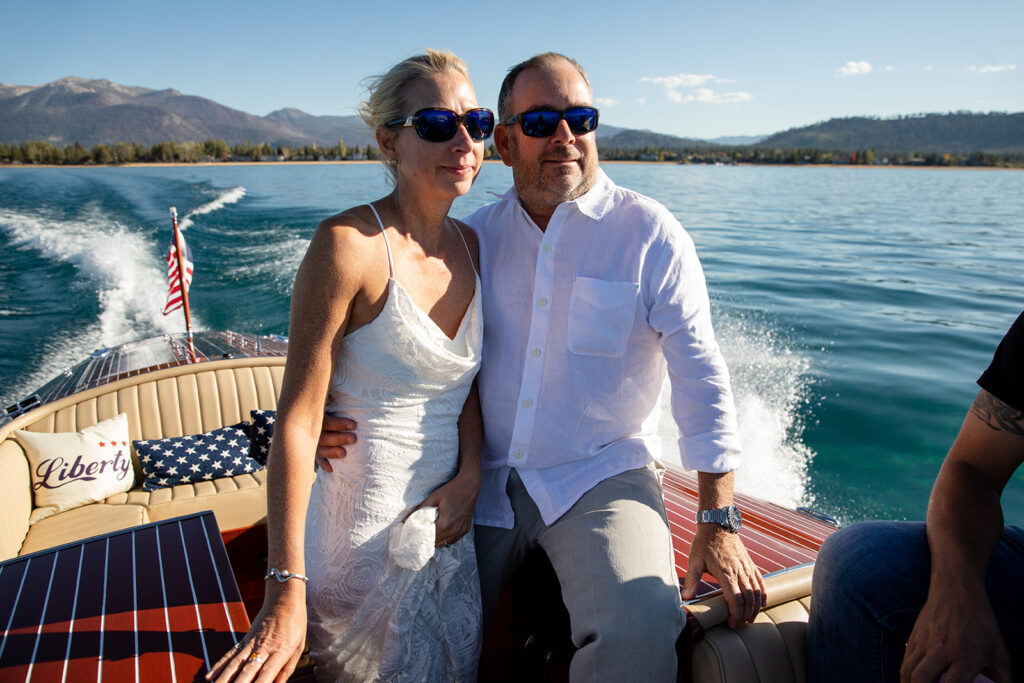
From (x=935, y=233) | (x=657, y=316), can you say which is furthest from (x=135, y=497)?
(x=935, y=233)

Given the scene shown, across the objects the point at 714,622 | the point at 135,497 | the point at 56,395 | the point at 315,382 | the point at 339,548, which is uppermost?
the point at 315,382

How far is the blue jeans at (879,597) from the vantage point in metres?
1.19

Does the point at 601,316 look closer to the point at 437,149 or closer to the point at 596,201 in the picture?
the point at 596,201

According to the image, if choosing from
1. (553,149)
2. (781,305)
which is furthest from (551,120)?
(781,305)

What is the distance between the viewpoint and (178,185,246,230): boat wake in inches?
561

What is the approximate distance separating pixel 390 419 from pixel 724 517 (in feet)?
2.68

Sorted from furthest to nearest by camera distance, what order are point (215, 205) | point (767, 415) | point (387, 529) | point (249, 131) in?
point (249, 131)
point (215, 205)
point (767, 415)
point (387, 529)

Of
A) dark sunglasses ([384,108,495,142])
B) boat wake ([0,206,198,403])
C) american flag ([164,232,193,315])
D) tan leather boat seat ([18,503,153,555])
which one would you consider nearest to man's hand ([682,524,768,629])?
dark sunglasses ([384,108,495,142])

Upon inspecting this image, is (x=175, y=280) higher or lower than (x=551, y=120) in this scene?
lower

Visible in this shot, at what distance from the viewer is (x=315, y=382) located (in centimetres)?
135

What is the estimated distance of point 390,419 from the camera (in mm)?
1467

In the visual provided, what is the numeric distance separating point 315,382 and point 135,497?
2789 mm

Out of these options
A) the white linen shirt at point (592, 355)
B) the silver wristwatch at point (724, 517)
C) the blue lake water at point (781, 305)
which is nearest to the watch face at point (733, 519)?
the silver wristwatch at point (724, 517)

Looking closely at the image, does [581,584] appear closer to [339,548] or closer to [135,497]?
[339,548]
